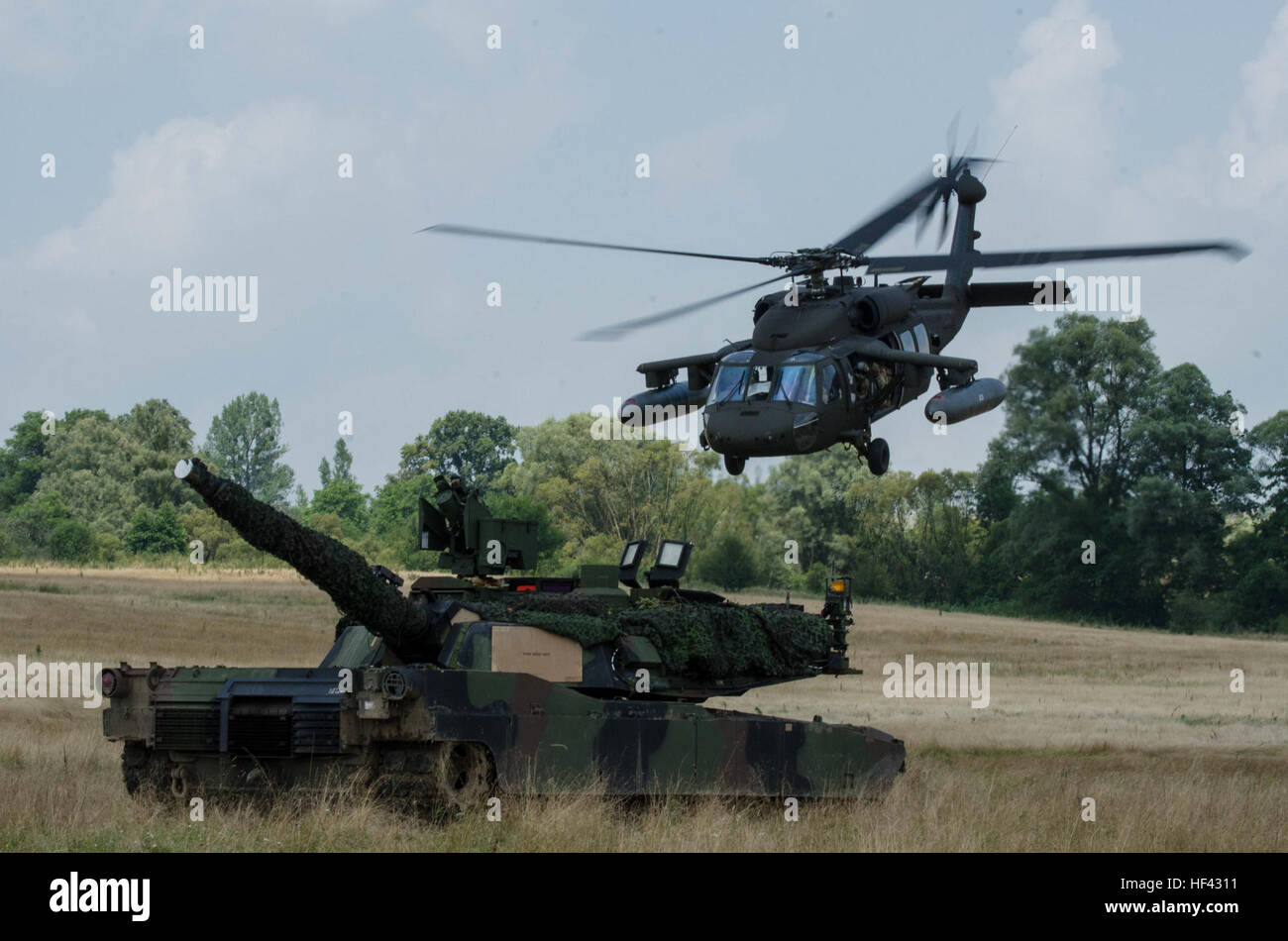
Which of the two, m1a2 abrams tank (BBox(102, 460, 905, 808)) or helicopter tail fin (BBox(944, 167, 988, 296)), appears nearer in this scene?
m1a2 abrams tank (BBox(102, 460, 905, 808))

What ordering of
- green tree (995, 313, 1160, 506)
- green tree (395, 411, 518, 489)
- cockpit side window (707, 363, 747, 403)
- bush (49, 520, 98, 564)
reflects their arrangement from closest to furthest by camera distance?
1. cockpit side window (707, 363, 747, 403)
2. green tree (395, 411, 518, 489)
3. green tree (995, 313, 1160, 506)
4. bush (49, 520, 98, 564)

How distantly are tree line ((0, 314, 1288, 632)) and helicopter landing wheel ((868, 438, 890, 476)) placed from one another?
11.0 m

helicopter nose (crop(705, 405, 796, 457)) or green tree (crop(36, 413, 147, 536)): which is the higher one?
green tree (crop(36, 413, 147, 536))

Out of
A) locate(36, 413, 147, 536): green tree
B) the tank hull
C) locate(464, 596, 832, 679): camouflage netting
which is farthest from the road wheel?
locate(36, 413, 147, 536): green tree

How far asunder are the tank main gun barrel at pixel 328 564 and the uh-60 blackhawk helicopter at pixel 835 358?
3.64 m

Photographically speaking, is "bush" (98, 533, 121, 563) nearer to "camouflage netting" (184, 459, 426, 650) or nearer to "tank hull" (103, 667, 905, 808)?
"tank hull" (103, 667, 905, 808)

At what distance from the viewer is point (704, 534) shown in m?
40.3

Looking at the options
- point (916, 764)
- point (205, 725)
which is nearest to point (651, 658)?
point (205, 725)

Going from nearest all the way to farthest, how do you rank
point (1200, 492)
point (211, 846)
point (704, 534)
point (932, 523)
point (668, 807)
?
point (211, 846) < point (668, 807) < point (704, 534) < point (1200, 492) < point (932, 523)

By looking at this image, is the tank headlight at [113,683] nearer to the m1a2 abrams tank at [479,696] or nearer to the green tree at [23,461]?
the m1a2 abrams tank at [479,696]

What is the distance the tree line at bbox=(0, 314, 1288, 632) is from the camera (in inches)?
1212

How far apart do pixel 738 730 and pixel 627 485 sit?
594 inches

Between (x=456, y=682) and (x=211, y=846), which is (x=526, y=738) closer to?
(x=456, y=682)

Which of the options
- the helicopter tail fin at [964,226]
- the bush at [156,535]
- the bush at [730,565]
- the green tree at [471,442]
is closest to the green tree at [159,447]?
the bush at [156,535]
